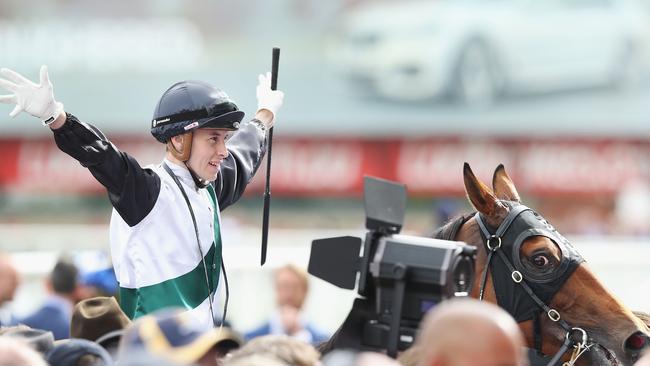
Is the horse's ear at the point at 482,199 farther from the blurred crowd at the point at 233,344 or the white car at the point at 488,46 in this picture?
the white car at the point at 488,46

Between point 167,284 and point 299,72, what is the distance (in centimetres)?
1639

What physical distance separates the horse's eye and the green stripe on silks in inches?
47.4

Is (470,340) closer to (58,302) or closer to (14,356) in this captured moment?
(14,356)

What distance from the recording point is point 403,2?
20.0 m

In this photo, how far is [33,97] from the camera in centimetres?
435

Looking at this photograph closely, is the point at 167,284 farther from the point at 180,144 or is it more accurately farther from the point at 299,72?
the point at 299,72

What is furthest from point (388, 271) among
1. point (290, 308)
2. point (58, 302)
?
point (58, 302)

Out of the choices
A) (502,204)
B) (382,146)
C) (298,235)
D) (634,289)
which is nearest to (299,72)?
(382,146)

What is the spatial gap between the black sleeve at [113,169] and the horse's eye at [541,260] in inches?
57.0

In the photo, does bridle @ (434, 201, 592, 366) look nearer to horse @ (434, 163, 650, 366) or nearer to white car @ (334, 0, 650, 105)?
horse @ (434, 163, 650, 366)

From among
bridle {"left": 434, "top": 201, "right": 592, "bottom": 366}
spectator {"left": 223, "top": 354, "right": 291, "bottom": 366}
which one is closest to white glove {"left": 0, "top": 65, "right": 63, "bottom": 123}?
spectator {"left": 223, "top": 354, "right": 291, "bottom": 366}

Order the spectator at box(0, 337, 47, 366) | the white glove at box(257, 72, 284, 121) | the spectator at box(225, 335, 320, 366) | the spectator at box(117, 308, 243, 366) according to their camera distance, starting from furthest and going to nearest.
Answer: the white glove at box(257, 72, 284, 121) < the spectator at box(225, 335, 320, 366) < the spectator at box(117, 308, 243, 366) < the spectator at box(0, 337, 47, 366)

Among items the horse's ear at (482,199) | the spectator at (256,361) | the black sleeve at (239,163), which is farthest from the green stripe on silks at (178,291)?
the spectator at (256,361)

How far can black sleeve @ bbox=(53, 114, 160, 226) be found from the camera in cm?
443
